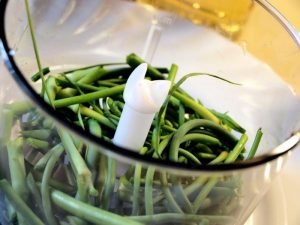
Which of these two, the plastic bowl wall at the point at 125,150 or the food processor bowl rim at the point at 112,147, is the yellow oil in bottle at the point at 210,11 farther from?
the food processor bowl rim at the point at 112,147

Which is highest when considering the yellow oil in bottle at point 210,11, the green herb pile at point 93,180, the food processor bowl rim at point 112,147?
the yellow oil in bottle at point 210,11

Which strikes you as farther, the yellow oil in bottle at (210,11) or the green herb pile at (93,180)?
→ the yellow oil in bottle at (210,11)

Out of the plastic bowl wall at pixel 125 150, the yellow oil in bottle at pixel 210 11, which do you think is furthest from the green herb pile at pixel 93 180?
the yellow oil in bottle at pixel 210 11

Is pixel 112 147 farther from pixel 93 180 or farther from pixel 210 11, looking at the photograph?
pixel 210 11

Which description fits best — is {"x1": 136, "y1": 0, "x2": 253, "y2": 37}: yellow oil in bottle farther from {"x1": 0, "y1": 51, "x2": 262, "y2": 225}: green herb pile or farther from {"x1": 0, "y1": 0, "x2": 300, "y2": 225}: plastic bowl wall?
{"x1": 0, "y1": 51, "x2": 262, "y2": 225}: green herb pile

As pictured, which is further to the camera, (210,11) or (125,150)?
(210,11)

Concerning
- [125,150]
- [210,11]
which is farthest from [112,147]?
[210,11]

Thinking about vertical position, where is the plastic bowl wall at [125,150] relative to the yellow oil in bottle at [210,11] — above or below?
below

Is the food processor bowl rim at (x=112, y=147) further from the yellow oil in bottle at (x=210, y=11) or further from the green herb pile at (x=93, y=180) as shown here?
the yellow oil in bottle at (x=210, y=11)
